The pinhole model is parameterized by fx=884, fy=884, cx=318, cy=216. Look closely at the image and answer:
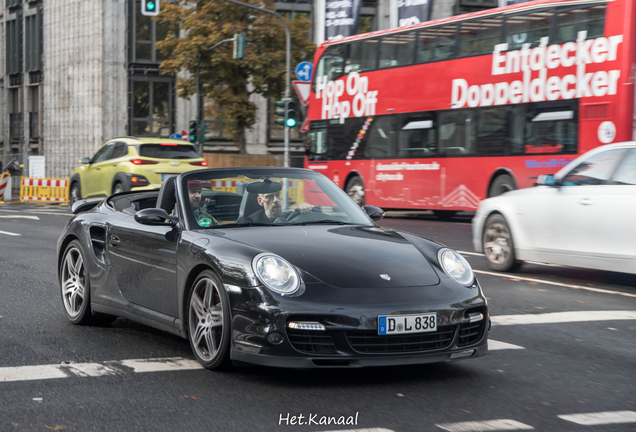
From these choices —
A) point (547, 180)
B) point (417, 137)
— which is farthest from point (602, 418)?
point (417, 137)

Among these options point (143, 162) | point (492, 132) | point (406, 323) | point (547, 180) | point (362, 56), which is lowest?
point (406, 323)

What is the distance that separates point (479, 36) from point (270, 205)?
1413cm

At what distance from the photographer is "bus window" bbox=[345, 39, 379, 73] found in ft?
71.2

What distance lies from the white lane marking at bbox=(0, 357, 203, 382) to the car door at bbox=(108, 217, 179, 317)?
1.11ft

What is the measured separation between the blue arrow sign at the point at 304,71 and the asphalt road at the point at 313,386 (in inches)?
700

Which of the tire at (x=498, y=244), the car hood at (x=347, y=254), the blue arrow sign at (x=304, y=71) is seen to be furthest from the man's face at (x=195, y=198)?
the blue arrow sign at (x=304, y=71)

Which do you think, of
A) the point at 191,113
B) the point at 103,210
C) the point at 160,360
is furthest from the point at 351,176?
the point at 191,113

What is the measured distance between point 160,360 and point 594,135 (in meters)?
12.8

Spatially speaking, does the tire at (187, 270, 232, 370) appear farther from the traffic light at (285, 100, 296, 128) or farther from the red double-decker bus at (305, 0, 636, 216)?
the traffic light at (285, 100, 296, 128)

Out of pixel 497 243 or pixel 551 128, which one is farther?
pixel 551 128

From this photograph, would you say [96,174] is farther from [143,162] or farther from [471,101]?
[471,101]

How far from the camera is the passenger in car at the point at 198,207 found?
5.70 meters

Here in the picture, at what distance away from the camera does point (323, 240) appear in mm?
5344

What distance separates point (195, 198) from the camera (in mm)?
5848
